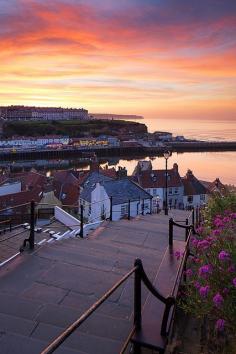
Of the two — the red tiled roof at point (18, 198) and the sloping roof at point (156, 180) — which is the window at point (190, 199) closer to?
the sloping roof at point (156, 180)

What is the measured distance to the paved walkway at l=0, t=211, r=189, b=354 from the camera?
115 inches

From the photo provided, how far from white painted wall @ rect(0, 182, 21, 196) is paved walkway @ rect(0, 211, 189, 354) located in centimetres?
2993

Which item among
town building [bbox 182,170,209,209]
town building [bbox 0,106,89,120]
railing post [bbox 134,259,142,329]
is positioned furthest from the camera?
town building [bbox 0,106,89,120]

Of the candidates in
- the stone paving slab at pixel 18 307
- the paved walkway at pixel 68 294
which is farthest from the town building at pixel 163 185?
the stone paving slab at pixel 18 307

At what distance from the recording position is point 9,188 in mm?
35688

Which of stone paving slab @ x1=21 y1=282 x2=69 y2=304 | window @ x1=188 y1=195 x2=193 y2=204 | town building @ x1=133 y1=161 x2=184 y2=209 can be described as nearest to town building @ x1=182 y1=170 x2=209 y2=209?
window @ x1=188 y1=195 x2=193 y2=204

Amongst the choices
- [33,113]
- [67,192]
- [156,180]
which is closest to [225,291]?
[67,192]

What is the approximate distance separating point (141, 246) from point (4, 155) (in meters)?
96.5

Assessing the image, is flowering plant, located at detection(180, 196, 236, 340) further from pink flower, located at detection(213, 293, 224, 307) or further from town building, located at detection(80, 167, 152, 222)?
town building, located at detection(80, 167, 152, 222)

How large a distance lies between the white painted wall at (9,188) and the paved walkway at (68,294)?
2993cm

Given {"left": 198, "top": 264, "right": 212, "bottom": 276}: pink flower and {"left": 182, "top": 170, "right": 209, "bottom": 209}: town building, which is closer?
{"left": 198, "top": 264, "right": 212, "bottom": 276}: pink flower

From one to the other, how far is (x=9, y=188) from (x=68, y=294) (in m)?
33.3

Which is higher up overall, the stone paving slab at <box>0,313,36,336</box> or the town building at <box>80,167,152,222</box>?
the stone paving slab at <box>0,313,36,336</box>

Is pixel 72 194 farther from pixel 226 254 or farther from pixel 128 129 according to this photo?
pixel 128 129
